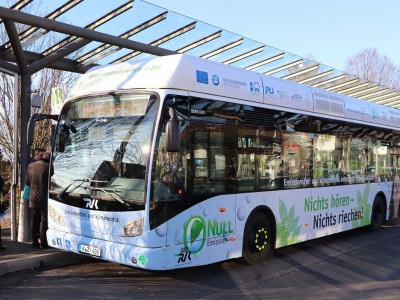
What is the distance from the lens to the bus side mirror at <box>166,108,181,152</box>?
17.7 feet

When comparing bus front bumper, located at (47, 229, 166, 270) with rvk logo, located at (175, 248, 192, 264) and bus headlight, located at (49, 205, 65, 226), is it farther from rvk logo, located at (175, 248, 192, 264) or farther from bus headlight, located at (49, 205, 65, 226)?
rvk logo, located at (175, 248, 192, 264)

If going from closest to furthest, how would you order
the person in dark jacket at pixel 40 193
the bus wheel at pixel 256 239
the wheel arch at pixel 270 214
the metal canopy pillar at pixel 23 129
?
the bus wheel at pixel 256 239, the wheel arch at pixel 270 214, the person in dark jacket at pixel 40 193, the metal canopy pillar at pixel 23 129

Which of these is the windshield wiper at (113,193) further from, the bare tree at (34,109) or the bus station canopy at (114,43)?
the bare tree at (34,109)

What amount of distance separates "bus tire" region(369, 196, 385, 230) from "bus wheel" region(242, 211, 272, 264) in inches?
174

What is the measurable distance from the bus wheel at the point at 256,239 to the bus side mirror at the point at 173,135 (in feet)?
6.97

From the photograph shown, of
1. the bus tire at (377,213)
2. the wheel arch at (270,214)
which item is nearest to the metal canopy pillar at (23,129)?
the wheel arch at (270,214)

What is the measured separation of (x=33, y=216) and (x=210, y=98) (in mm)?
4027

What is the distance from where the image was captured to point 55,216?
21.4ft

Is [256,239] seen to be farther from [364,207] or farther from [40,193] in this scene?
[364,207]

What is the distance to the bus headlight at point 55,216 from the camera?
641cm

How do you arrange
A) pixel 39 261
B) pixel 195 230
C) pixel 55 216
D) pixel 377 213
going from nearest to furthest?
1. pixel 195 230
2. pixel 55 216
3. pixel 39 261
4. pixel 377 213

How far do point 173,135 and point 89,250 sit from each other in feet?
6.55

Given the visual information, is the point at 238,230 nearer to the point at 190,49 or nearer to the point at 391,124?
the point at 190,49

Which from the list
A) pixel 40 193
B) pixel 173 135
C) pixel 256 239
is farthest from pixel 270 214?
pixel 40 193
